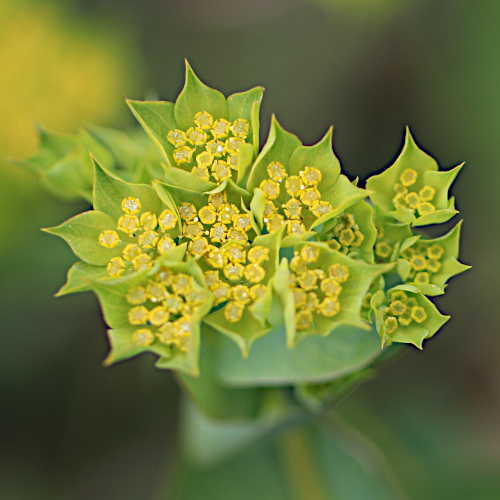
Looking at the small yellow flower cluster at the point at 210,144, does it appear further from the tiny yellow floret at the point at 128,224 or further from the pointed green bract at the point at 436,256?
the pointed green bract at the point at 436,256

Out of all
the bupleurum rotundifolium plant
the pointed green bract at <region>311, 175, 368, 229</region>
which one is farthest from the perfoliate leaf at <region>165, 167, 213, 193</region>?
the pointed green bract at <region>311, 175, 368, 229</region>

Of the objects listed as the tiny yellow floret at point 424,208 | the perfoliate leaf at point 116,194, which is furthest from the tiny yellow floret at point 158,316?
the tiny yellow floret at point 424,208

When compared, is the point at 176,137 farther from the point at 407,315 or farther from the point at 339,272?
the point at 407,315

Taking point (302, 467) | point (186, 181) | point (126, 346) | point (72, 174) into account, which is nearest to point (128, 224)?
point (186, 181)

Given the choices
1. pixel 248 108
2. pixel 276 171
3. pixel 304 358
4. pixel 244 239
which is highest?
pixel 248 108

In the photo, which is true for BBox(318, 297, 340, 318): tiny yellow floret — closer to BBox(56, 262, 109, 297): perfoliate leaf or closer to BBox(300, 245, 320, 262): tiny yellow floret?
BBox(300, 245, 320, 262): tiny yellow floret

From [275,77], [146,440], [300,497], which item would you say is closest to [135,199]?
[300,497]

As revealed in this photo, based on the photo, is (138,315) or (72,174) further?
(72,174)
